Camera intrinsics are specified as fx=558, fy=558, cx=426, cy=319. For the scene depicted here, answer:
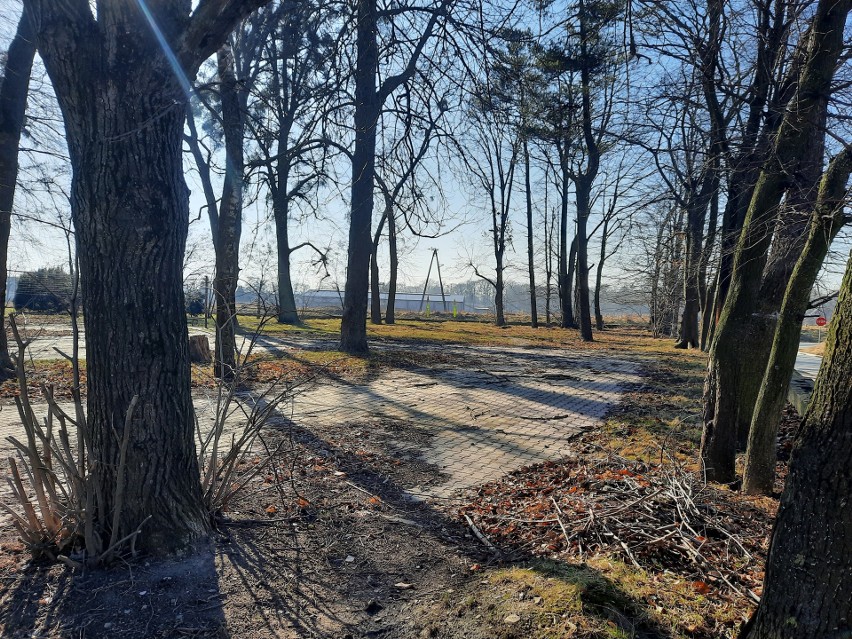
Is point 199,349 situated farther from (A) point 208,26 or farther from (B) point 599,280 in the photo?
Answer: (B) point 599,280

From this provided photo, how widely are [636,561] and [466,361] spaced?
38.0 feet

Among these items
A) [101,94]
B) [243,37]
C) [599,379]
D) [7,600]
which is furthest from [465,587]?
[243,37]

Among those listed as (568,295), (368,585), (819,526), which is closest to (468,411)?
(368,585)

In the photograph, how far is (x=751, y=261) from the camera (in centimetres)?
512

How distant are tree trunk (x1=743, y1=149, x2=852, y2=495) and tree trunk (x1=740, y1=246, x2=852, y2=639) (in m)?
2.00

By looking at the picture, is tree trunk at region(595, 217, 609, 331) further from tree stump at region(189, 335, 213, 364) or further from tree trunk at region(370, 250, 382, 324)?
tree stump at region(189, 335, 213, 364)

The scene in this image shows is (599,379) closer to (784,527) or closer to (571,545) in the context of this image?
(571,545)

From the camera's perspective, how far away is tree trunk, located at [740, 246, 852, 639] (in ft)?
6.26

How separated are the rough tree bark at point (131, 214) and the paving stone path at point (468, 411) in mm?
1345

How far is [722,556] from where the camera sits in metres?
3.22

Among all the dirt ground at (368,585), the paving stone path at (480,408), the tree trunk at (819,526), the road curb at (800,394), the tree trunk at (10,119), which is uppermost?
the tree trunk at (10,119)

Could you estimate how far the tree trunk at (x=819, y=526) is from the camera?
191 centimetres

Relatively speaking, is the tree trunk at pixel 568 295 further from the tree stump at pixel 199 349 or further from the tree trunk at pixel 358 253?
the tree stump at pixel 199 349

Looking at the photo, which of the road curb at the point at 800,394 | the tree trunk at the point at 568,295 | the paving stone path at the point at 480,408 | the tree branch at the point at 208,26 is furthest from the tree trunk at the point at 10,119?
the tree trunk at the point at 568,295
